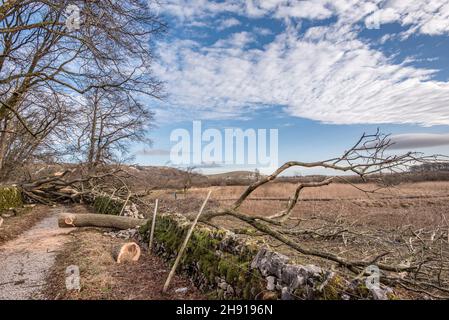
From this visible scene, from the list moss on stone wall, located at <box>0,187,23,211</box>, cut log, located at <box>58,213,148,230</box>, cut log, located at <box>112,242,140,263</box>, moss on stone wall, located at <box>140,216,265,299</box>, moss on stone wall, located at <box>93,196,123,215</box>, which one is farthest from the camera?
moss on stone wall, located at <box>0,187,23,211</box>

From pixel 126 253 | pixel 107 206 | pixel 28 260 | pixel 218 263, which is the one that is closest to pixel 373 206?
pixel 107 206

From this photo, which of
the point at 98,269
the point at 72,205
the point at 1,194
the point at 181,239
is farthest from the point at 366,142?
the point at 72,205

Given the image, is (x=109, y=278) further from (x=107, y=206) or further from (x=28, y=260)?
(x=107, y=206)

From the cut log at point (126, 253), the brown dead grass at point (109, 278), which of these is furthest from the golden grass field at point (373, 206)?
the cut log at point (126, 253)

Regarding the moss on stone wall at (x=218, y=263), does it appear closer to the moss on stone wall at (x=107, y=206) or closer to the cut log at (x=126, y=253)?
the cut log at (x=126, y=253)

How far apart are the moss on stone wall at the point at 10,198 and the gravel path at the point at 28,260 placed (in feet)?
14.4

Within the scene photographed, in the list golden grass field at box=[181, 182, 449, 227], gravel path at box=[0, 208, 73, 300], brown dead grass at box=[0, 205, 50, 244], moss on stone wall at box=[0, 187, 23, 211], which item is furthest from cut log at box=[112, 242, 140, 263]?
moss on stone wall at box=[0, 187, 23, 211]

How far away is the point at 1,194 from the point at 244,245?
48.5 feet

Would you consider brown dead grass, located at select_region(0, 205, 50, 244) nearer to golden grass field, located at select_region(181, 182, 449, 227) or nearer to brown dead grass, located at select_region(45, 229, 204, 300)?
brown dead grass, located at select_region(45, 229, 204, 300)

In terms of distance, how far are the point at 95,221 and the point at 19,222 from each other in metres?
3.71

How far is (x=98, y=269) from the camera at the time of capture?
673cm

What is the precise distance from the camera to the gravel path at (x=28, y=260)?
5930 mm

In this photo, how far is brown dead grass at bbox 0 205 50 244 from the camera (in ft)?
34.6

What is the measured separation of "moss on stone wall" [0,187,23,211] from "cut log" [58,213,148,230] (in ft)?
18.7
